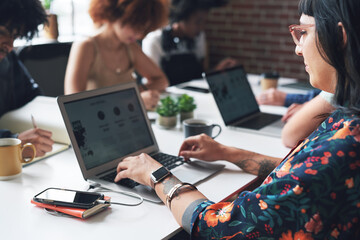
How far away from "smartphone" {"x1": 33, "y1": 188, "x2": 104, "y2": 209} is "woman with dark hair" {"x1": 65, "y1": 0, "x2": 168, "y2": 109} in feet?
3.36

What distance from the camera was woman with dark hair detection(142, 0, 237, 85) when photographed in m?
3.24

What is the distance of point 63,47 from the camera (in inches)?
95.3

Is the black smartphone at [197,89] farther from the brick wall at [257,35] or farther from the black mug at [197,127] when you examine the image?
the brick wall at [257,35]

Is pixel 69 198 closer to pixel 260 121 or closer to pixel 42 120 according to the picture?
pixel 42 120

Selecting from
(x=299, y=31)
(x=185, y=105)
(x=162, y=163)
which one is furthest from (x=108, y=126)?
(x=299, y=31)

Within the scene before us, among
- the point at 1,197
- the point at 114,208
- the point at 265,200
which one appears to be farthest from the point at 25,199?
the point at 265,200

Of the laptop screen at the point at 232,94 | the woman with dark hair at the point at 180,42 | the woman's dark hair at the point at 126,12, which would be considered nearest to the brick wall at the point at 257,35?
the woman with dark hair at the point at 180,42

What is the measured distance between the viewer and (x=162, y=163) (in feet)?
4.43

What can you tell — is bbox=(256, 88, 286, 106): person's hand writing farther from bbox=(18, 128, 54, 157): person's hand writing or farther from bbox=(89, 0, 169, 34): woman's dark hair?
bbox=(18, 128, 54, 157): person's hand writing

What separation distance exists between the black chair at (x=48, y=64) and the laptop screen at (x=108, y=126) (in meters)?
1.09

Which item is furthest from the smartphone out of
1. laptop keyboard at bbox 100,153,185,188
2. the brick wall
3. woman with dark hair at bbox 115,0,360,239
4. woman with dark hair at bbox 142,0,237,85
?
the brick wall

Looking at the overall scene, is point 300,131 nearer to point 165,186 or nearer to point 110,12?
point 165,186

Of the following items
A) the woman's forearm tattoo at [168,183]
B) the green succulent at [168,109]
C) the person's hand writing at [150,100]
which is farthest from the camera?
the person's hand writing at [150,100]

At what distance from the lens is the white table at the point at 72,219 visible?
936mm
